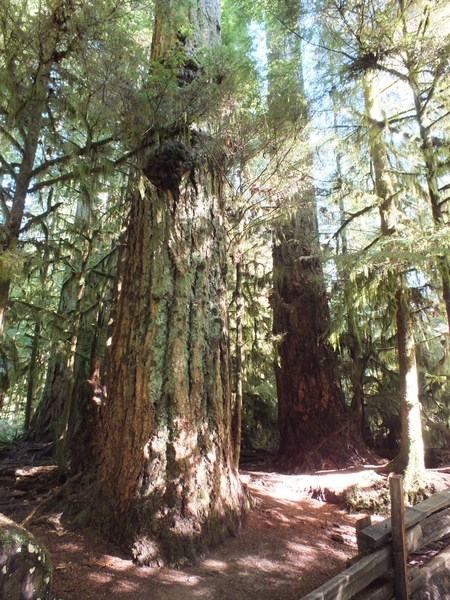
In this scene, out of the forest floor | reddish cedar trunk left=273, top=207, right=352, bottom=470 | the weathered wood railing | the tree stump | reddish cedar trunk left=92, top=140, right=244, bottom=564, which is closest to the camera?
the tree stump

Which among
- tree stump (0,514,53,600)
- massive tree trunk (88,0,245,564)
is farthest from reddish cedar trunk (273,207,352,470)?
tree stump (0,514,53,600)

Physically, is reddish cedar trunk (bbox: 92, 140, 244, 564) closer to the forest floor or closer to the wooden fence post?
the forest floor

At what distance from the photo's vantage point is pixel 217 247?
5570 millimetres

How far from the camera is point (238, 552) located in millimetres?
4301

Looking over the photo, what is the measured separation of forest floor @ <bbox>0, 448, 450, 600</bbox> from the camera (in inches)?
138

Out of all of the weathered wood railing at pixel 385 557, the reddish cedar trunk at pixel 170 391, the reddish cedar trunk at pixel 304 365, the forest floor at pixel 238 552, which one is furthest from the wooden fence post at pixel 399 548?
the reddish cedar trunk at pixel 304 365

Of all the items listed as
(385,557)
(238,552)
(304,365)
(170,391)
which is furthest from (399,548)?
(304,365)

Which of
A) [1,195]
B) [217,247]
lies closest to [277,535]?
[217,247]

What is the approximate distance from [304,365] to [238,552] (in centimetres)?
510

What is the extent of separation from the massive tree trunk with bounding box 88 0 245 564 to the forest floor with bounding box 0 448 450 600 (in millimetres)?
239

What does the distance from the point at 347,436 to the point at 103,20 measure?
26.5 feet

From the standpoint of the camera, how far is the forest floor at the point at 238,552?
3502 mm

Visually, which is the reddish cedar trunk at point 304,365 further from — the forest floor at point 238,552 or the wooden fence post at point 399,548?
the wooden fence post at point 399,548

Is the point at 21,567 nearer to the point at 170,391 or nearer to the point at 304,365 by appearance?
the point at 170,391
